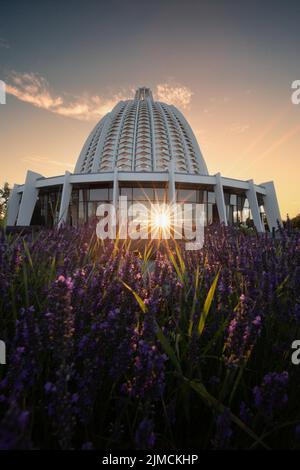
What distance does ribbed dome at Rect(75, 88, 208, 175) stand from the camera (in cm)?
5188

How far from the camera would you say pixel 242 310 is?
1.33m

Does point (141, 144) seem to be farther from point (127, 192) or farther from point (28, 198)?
point (28, 198)

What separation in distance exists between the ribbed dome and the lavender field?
162ft

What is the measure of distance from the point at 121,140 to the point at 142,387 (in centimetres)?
5614

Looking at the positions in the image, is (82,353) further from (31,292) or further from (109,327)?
(31,292)

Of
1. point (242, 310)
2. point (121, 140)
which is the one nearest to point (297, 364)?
point (242, 310)

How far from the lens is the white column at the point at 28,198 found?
3331 cm

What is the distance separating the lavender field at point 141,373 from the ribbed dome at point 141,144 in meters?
49.3

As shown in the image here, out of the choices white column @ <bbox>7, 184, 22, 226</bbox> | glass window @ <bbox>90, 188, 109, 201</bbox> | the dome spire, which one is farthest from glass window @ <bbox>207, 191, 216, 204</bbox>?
the dome spire

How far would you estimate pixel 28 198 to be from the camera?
3391 cm

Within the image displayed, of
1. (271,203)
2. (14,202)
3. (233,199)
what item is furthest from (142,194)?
(271,203)

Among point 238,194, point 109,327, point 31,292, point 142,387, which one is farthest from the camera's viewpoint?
point 238,194

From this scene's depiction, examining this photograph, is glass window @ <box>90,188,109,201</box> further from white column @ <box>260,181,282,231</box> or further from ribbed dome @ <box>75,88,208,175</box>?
white column @ <box>260,181,282,231</box>

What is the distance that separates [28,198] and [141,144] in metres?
25.8
